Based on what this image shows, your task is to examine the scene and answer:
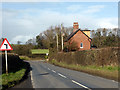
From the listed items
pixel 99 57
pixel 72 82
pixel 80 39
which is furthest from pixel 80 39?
pixel 72 82

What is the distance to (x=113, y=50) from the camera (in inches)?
683

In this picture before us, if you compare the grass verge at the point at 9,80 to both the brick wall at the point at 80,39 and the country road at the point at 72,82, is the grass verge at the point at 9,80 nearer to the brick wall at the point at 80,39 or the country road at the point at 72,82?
the country road at the point at 72,82

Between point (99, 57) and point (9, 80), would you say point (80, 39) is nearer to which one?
point (99, 57)

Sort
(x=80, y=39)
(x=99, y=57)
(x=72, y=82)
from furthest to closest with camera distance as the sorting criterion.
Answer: (x=80, y=39) → (x=99, y=57) → (x=72, y=82)

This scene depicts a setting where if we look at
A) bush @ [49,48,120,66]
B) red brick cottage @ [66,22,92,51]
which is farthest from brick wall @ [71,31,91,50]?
bush @ [49,48,120,66]

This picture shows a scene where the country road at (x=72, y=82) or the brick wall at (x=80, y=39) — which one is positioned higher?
the brick wall at (x=80, y=39)

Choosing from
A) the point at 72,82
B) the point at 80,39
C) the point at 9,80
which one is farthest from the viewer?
the point at 80,39

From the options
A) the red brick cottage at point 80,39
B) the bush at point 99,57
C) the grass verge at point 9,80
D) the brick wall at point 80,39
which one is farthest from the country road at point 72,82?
the brick wall at point 80,39

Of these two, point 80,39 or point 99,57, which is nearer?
point 99,57

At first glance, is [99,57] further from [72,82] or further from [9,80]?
[9,80]

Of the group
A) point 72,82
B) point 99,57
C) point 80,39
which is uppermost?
point 80,39

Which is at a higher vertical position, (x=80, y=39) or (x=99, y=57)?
(x=80, y=39)

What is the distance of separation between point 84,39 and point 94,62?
36510 mm

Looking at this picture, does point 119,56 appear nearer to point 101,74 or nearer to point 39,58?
point 101,74
